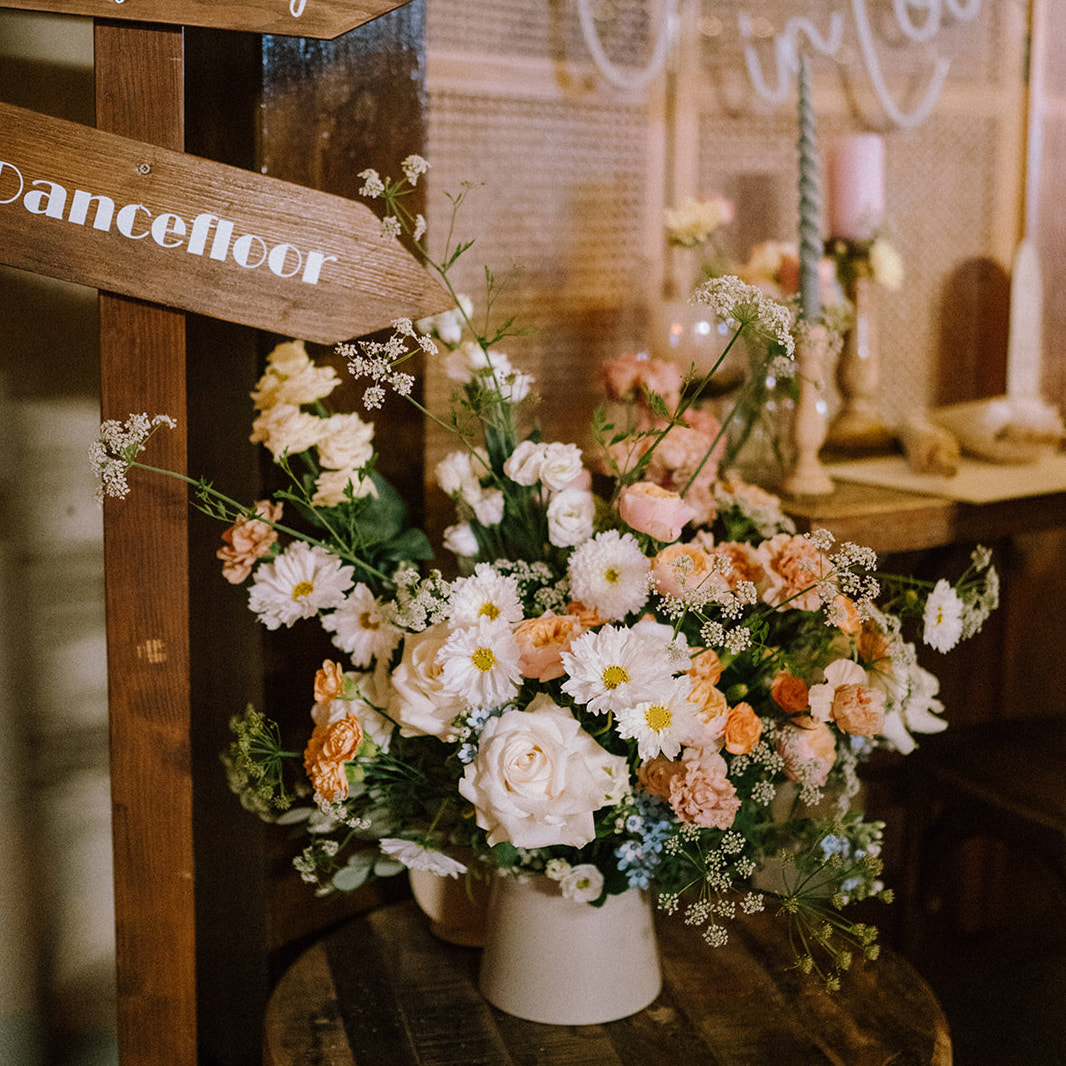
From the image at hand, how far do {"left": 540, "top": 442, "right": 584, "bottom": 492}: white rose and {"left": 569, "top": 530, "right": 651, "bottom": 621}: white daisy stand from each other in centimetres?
7

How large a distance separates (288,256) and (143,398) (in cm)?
18

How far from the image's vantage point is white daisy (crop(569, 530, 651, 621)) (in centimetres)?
91

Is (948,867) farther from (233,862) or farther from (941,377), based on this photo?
(233,862)

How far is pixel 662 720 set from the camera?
2.78 feet

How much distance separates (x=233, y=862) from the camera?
1.42 meters

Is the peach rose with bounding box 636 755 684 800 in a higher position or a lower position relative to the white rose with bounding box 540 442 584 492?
lower

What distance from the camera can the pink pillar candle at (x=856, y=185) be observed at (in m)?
1.64

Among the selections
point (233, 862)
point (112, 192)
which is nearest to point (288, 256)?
point (112, 192)

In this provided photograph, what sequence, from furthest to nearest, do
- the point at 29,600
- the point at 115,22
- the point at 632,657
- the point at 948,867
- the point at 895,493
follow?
the point at 948,867 → the point at 895,493 → the point at 29,600 → the point at 115,22 → the point at 632,657

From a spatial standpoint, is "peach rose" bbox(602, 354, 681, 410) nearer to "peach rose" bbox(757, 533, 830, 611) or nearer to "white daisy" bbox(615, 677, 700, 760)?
"peach rose" bbox(757, 533, 830, 611)

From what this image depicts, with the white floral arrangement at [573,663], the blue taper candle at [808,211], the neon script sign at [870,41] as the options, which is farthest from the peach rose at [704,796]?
the neon script sign at [870,41]

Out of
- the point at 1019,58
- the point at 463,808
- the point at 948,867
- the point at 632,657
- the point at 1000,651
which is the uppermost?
the point at 1019,58

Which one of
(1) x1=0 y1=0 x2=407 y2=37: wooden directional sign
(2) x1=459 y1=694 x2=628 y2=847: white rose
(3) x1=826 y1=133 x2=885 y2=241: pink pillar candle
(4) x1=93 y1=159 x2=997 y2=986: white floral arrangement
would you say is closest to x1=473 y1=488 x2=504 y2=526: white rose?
(4) x1=93 y1=159 x2=997 y2=986: white floral arrangement

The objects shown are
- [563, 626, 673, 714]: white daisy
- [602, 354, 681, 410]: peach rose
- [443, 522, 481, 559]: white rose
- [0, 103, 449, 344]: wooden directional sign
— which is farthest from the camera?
[602, 354, 681, 410]: peach rose
